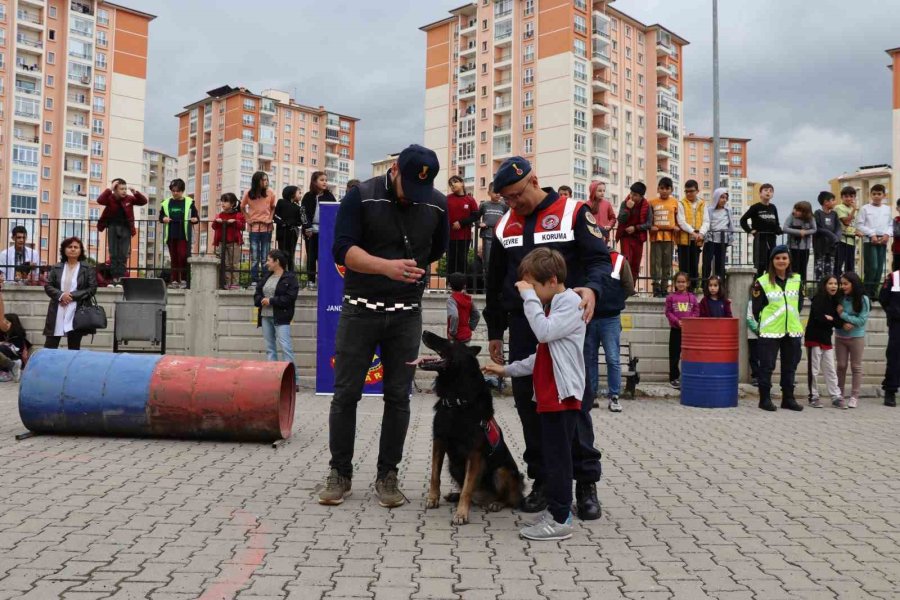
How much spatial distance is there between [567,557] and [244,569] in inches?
67.2

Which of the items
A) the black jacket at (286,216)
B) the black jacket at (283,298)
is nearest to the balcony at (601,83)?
the black jacket at (286,216)

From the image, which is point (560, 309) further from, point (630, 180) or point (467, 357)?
point (630, 180)

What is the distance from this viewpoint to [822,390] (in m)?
12.4

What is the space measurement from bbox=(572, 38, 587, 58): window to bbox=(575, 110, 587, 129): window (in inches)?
219

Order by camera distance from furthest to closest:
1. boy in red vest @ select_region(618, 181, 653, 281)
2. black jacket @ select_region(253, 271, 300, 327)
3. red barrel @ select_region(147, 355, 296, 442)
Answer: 1. boy in red vest @ select_region(618, 181, 653, 281)
2. black jacket @ select_region(253, 271, 300, 327)
3. red barrel @ select_region(147, 355, 296, 442)

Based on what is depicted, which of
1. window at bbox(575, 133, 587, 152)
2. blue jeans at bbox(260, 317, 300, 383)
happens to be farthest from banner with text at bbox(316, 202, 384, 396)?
window at bbox(575, 133, 587, 152)

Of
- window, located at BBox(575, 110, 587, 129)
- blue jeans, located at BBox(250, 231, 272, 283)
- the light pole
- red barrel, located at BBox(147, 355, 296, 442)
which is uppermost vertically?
window, located at BBox(575, 110, 587, 129)

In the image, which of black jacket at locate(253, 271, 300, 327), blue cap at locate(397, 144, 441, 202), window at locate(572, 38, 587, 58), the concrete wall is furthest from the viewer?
window at locate(572, 38, 587, 58)

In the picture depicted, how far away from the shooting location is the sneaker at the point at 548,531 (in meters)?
4.29

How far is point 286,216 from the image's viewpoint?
12.6 metres

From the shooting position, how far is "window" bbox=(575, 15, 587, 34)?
71688mm

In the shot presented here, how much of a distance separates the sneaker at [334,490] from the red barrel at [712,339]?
701cm

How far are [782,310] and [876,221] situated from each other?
165 inches

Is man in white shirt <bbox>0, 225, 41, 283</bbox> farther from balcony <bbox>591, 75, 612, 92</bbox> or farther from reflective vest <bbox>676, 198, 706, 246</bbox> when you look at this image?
balcony <bbox>591, 75, 612, 92</bbox>
